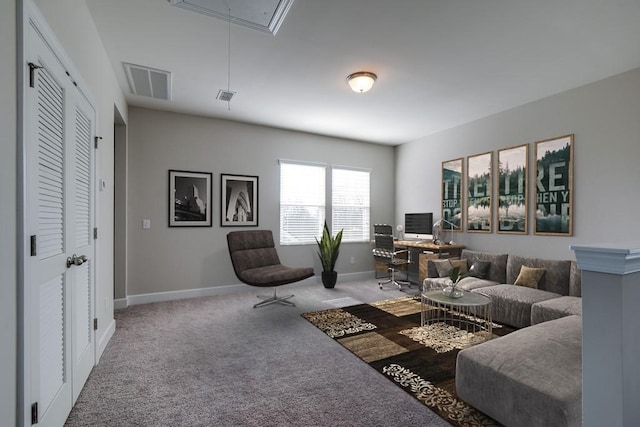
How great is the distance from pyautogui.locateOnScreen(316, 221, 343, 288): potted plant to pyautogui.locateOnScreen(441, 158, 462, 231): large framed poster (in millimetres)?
1815

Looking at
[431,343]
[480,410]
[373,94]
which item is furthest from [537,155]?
[480,410]

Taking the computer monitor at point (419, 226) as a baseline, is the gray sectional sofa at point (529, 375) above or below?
below

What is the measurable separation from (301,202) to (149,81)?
2.84 m

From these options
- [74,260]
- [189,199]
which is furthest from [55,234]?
[189,199]

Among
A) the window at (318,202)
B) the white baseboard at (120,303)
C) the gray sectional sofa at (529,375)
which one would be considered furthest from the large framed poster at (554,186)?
the white baseboard at (120,303)

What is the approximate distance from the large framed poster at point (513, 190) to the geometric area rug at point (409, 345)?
1.52m

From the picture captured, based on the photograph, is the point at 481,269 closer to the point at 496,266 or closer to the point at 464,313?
the point at 496,266

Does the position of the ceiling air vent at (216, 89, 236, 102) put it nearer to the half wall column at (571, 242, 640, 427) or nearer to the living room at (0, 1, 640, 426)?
the living room at (0, 1, 640, 426)

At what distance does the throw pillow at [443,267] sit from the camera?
4293 millimetres

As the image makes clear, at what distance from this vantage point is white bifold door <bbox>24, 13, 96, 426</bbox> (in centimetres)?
134

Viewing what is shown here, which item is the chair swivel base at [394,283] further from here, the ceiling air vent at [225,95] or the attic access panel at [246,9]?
the attic access panel at [246,9]

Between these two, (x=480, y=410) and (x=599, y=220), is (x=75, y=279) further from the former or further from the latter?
(x=599, y=220)

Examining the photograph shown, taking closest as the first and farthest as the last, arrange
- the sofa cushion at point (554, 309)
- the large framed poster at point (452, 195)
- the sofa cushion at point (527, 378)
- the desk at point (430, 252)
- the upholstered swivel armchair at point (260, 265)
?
the sofa cushion at point (527, 378) < the sofa cushion at point (554, 309) < the upholstered swivel armchair at point (260, 265) < the desk at point (430, 252) < the large framed poster at point (452, 195)

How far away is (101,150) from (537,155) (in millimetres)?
4816
